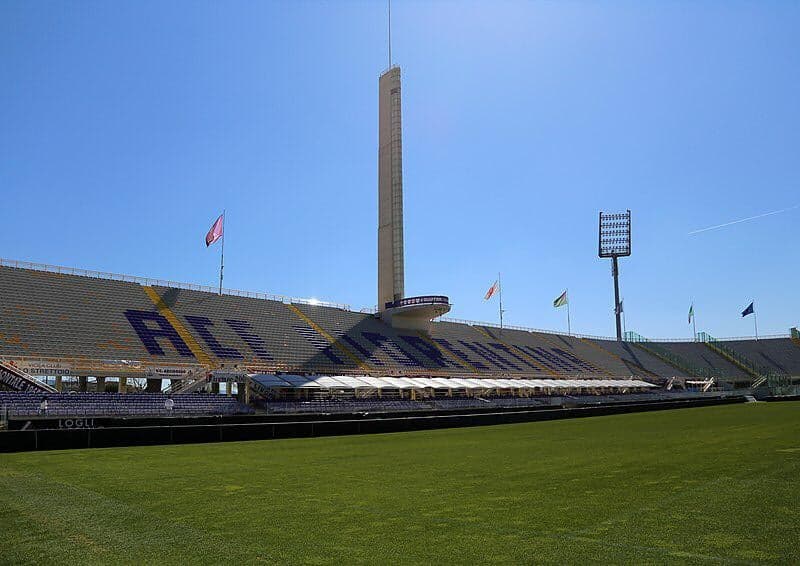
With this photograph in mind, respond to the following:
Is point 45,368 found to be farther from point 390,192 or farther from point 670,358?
point 670,358

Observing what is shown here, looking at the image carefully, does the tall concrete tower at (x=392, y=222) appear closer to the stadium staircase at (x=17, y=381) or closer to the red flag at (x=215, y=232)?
the red flag at (x=215, y=232)

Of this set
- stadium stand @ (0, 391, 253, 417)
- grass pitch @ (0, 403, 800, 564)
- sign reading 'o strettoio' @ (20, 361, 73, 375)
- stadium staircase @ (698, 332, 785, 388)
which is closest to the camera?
grass pitch @ (0, 403, 800, 564)

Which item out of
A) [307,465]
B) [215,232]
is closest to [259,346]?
[215,232]

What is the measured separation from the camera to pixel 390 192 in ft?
205

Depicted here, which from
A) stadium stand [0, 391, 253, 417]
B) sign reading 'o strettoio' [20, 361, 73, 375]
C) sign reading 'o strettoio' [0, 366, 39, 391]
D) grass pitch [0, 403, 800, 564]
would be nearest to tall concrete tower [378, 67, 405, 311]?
stadium stand [0, 391, 253, 417]

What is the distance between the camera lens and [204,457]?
14.2 metres

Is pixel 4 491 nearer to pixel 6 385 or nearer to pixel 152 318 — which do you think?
pixel 6 385

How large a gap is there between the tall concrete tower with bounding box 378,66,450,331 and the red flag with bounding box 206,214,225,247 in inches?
710

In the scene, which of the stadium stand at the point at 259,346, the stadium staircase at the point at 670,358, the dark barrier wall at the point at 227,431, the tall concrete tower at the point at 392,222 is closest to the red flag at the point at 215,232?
the stadium stand at the point at 259,346

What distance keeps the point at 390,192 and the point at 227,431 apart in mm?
44971

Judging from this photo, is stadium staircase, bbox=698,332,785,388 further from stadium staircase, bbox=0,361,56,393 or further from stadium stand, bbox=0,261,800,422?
stadium staircase, bbox=0,361,56,393

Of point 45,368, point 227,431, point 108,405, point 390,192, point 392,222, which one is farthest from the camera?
point 390,192

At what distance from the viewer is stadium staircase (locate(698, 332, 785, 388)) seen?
7956 cm

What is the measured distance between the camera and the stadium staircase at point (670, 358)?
84875 mm
